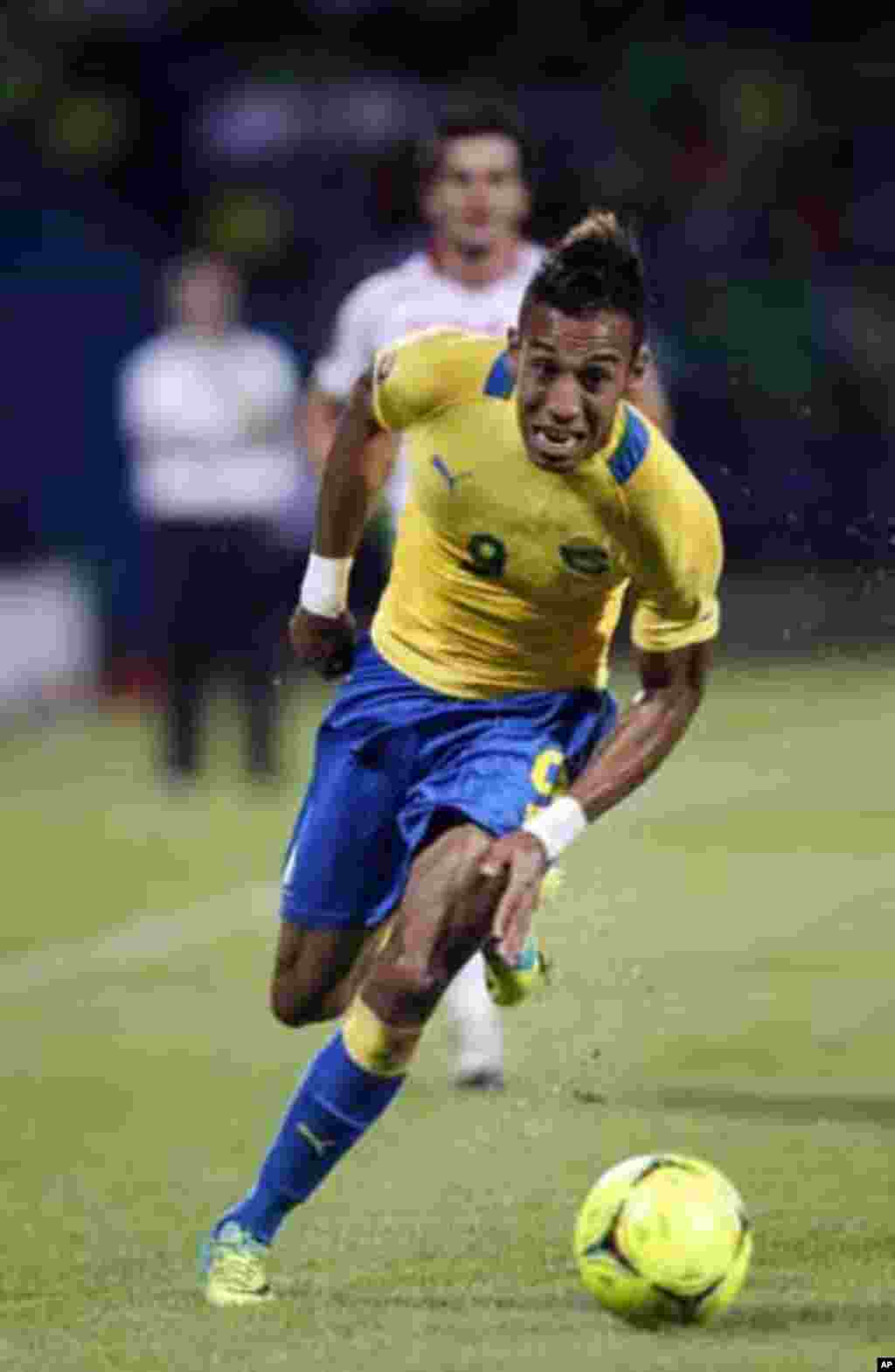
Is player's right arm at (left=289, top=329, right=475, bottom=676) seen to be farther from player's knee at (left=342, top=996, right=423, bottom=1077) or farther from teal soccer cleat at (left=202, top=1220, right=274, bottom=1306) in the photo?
teal soccer cleat at (left=202, top=1220, right=274, bottom=1306)

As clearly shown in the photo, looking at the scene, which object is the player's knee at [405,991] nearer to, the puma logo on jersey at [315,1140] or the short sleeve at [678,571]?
the puma logo on jersey at [315,1140]

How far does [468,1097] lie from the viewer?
32.6ft

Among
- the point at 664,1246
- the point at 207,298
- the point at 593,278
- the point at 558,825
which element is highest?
the point at 593,278

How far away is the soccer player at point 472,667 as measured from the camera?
7.18m

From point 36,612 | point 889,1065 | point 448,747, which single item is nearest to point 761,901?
point 889,1065

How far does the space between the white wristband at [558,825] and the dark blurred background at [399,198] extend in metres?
13.7

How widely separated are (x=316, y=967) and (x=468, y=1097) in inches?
85.6

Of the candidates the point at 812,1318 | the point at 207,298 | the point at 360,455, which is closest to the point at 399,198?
the point at 207,298

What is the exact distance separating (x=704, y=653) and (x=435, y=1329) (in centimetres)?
136

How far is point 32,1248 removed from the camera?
787 cm

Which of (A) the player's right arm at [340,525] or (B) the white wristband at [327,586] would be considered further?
(B) the white wristband at [327,586]

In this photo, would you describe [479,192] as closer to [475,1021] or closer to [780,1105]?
[475,1021]

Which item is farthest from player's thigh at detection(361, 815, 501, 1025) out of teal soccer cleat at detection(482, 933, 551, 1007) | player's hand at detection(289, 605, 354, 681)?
player's hand at detection(289, 605, 354, 681)

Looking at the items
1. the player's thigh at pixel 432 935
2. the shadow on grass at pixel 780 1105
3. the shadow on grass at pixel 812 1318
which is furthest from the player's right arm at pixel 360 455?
the shadow on grass at pixel 780 1105
